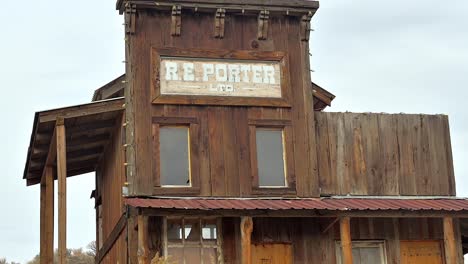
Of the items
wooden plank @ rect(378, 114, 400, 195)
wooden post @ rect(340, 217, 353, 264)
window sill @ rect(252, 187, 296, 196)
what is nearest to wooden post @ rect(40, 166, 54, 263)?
window sill @ rect(252, 187, 296, 196)

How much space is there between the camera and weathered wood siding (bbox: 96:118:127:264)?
25625 mm

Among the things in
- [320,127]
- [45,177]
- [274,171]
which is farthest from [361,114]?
[45,177]

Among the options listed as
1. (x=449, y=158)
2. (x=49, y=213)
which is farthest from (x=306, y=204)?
(x=49, y=213)

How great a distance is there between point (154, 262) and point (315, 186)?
5750 millimetres

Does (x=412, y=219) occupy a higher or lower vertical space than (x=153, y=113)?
lower

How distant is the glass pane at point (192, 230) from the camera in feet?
78.5

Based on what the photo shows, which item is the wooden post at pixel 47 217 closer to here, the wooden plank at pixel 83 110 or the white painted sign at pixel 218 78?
the wooden plank at pixel 83 110

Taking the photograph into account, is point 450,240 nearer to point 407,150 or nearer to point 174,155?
point 407,150

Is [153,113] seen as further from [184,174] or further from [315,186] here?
[315,186]

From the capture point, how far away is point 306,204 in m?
23.9

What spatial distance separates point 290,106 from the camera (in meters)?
25.8

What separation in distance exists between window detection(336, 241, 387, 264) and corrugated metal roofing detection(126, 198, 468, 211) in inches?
51.9

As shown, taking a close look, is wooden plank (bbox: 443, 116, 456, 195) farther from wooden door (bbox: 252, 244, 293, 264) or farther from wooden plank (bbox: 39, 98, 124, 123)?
wooden plank (bbox: 39, 98, 124, 123)

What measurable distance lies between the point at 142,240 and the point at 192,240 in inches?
72.1
